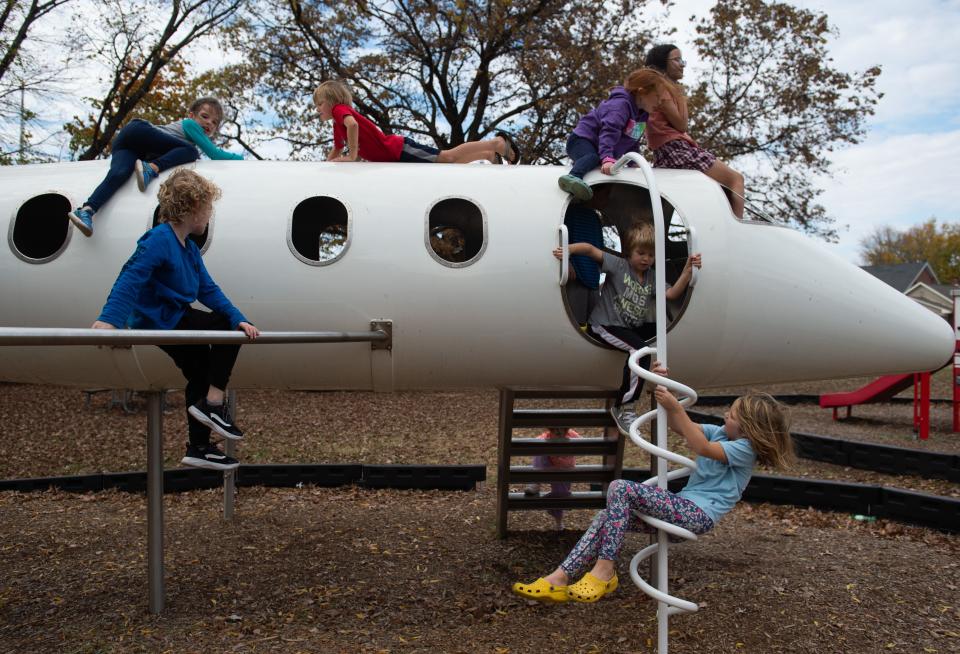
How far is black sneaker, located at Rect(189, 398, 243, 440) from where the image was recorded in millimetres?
4695

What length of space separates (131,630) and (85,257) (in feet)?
8.65

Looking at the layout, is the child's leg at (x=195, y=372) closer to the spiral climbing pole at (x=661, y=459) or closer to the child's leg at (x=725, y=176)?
the spiral climbing pole at (x=661, y=459)

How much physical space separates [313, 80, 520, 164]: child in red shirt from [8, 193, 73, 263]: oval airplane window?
6.67 ft

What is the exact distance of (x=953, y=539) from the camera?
7.68 metres

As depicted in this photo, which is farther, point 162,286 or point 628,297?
point 628,297

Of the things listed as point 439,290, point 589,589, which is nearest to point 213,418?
point 439,290

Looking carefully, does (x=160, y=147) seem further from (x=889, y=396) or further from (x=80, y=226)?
(x=889, y=396)

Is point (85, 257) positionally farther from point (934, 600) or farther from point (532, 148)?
point (532, 148)

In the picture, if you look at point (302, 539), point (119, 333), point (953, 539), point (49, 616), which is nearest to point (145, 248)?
point (119, 333)

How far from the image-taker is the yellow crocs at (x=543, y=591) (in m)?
4.28

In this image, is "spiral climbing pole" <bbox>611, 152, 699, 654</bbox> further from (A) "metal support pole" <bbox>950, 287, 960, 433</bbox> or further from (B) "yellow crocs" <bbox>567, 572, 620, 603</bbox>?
(A) "metal support pole" <bbox>950, 287, 960, 433</bbox>

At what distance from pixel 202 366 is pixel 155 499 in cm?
127

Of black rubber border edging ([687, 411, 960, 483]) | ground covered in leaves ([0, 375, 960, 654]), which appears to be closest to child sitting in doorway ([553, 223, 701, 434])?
ground covered in leaves ([0, 375, 960, 654])

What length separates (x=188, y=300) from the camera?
470 centimetres
